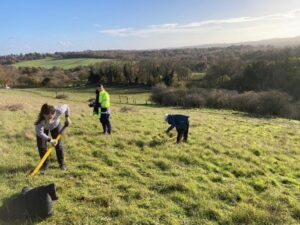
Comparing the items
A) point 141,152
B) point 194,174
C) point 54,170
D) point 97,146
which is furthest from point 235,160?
point 54,170

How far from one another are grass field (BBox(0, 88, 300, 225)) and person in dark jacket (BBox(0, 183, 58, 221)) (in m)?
0.19

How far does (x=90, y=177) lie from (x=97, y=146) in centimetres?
332

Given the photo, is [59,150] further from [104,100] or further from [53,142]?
[104,100]

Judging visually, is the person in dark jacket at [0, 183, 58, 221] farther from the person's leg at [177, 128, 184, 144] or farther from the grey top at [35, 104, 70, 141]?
the person's leg at [177, 128, 184, 144]

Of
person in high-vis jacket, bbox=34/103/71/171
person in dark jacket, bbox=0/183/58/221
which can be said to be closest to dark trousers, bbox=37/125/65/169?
person in high-vis jacket, bbox=34/103/71/171

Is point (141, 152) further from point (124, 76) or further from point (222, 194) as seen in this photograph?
point (124, 76)

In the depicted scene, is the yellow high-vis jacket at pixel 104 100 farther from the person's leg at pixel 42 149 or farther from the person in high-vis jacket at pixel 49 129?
the person's leg at pixel 42 149

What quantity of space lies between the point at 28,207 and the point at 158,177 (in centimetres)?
383

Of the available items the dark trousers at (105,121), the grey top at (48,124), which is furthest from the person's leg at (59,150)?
the dark trousers at (105,121)

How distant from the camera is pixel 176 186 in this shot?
9055 mm

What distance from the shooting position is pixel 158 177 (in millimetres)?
9828

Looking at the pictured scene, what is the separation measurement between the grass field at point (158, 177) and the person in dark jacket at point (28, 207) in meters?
0.19

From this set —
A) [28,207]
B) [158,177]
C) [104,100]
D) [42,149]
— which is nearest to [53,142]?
[42,149]

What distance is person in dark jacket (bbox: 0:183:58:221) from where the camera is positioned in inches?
281
